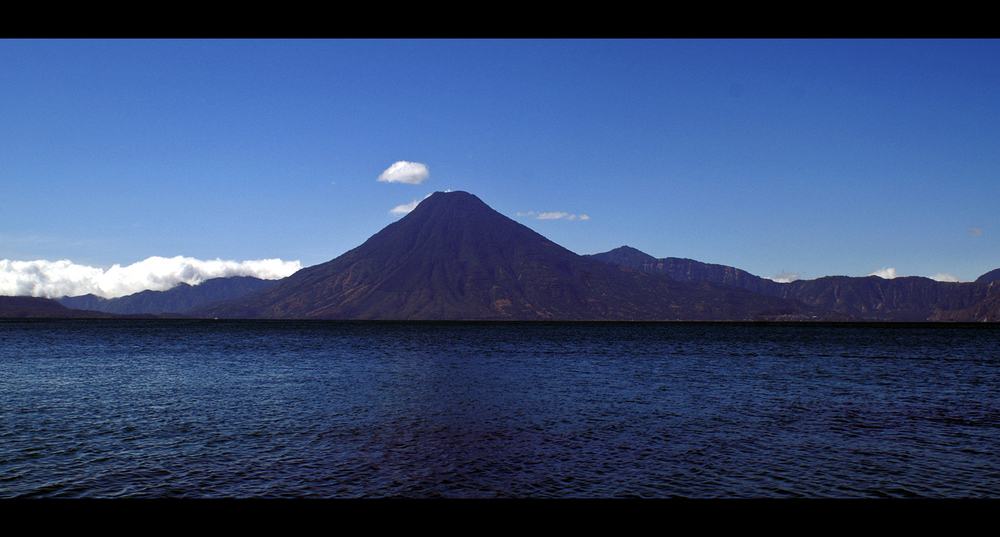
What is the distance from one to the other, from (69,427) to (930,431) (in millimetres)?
42497

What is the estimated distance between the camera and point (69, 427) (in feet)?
94.4

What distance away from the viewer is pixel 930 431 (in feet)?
92.8

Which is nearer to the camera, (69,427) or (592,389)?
(69,427)

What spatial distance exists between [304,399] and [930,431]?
3592 cm
